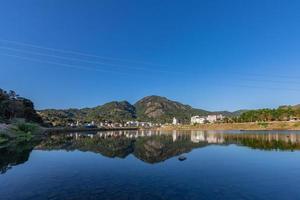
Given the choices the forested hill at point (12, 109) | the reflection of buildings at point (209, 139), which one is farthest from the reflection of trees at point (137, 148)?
the forested hill at point (12, 109)

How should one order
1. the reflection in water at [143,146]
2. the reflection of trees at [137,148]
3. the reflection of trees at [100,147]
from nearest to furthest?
1. the reflection in water at [143,146]
2. the reflection of trees at [137,148]
3. the reflection of trees at [100,147]

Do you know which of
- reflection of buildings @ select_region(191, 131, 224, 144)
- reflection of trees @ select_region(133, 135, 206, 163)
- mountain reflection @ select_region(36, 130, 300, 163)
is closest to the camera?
reflection of trees @ select_region(133, 135, 206, 163)

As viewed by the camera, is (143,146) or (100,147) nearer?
(143,146)

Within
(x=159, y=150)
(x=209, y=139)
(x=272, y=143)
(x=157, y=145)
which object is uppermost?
(x=272, y=143)

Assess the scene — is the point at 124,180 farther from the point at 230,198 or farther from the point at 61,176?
the point at 230,198

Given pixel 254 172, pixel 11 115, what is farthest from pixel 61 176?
pixel 11 115

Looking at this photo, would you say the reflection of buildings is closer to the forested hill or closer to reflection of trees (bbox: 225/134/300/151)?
reflection of trees (bbox: 225/134/300/151)

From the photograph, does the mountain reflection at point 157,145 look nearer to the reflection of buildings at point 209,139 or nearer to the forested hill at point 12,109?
the reflection of buildings at point 209,139

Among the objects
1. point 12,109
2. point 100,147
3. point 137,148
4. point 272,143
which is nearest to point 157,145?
point 137,148

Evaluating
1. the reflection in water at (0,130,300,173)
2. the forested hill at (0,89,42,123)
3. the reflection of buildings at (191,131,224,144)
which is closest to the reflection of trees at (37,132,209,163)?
the reflection in water at (0,130,300,173)

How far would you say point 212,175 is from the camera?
3416 centimetres

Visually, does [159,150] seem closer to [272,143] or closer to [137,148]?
[137,148]

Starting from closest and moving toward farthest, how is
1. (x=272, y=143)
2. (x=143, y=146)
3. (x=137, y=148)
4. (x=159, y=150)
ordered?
(x=159, y=150) → (x=137, y=148) → (x=143, y=146) → (x=272, y=143)

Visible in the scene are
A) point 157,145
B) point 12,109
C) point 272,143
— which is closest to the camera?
point 272,143
